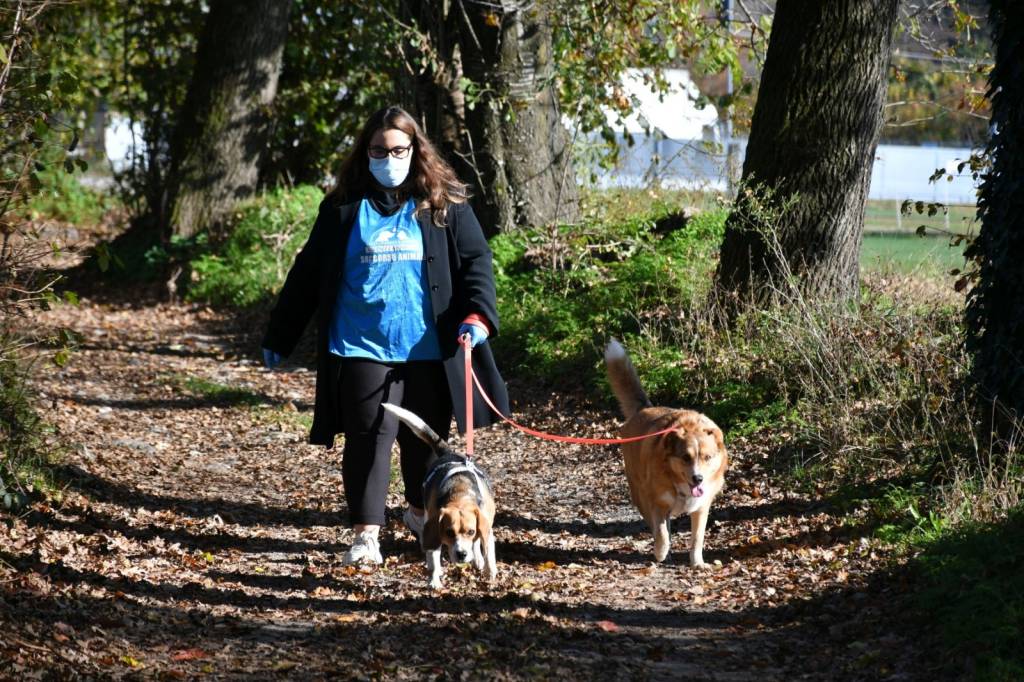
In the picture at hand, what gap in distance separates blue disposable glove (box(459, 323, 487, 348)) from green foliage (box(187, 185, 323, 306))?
979 cm

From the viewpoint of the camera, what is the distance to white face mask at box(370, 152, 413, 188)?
612cm

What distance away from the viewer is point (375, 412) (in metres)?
6.14

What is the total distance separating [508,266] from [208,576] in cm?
768

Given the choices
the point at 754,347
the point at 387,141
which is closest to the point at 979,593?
the point at 387,141

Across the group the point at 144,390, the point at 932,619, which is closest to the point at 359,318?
the point at 932,619

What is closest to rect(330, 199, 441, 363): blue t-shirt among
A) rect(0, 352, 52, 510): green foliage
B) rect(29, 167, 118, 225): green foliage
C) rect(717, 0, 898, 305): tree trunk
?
rect(0, 352, 52, 510): green foliage

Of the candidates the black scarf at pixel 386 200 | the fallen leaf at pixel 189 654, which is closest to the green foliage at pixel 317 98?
the black scarf at pixel 386 200

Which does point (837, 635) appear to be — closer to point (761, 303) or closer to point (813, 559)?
point (813, 559)

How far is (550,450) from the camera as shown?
31.6 ft

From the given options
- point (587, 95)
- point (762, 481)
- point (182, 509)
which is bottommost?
point (182, 509)

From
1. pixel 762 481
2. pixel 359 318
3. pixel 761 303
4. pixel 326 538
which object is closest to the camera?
pixel 359 318

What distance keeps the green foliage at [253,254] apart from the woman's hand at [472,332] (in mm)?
9792

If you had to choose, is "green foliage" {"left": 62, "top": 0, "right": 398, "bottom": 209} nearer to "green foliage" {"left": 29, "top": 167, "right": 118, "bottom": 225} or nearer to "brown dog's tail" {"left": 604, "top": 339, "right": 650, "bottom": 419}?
"green foliage" {"left": 29, "top": 167, "right": 118, "bottom": 225}

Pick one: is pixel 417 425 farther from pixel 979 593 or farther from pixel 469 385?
pixel 979 593
